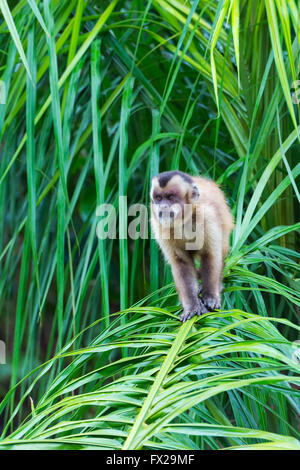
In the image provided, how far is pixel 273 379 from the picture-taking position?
2.36 ft

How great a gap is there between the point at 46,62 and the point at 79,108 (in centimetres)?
40

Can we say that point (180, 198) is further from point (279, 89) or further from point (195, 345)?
point (195, 345)

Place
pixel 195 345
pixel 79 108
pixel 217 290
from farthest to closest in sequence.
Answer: pixel 79 108
pixel 217 290
pixel 195 345

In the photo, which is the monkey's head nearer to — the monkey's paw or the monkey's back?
the monkey's back

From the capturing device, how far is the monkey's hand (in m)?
1.20

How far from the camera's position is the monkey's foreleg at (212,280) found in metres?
1.30

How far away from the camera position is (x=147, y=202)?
5.50 ft

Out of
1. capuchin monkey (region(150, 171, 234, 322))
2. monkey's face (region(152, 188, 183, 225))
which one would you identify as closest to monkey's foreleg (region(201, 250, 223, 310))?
capuchin monkey (region(150, 171, 234, 322))

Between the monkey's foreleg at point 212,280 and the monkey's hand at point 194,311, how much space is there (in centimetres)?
2

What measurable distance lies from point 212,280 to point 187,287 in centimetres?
5

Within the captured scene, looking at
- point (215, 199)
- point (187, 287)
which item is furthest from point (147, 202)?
point (187, 287)

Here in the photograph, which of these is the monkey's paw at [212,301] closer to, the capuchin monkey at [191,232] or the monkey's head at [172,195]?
the capuchin monkey at [191,232]

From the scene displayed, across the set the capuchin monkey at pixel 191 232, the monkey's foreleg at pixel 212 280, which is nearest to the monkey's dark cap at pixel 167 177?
the capuchin monkey at pixel 191 232
